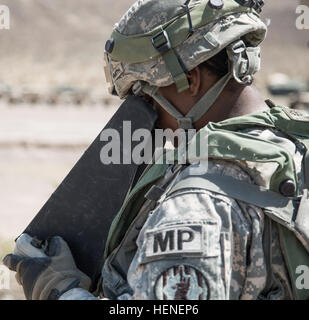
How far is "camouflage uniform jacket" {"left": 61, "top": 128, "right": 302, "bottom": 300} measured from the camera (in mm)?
2242

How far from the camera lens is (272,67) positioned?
7950cm

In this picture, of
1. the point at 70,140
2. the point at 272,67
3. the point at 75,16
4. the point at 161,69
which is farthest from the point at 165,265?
the point at 75,16

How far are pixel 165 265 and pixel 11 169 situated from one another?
1267cm

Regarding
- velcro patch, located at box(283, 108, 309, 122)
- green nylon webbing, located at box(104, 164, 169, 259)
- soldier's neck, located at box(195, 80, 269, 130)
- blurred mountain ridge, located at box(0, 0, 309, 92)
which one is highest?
blurred mountain ridge, located at box(0, 0, 309, 92)

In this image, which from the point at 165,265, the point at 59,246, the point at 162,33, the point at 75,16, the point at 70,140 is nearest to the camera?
the point at 165,265

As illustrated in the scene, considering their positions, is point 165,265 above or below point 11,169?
below

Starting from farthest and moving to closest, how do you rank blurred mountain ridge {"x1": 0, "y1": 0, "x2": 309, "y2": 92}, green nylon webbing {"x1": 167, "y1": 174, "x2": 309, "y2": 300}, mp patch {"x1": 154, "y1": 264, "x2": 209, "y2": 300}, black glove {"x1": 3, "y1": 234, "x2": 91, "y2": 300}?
blurred mountain ridge {"x1": 0, "y1": 0, "x2": 309, "y2": 92}, black glove {"x1": 3, "y1": 234, "x2": 91, "y2": 300}, green nylon webbing {"x1": 167, "y1": 174, "x2": 309, "y2": 300}, mp patch {"x1": 154, "y1": 264, "x2": 209, "y2": 300}

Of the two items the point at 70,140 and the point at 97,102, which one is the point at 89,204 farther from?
the point at 97,102

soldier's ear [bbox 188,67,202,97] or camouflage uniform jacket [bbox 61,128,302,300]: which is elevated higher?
soldier's ear [bbox 188,67,202,97]

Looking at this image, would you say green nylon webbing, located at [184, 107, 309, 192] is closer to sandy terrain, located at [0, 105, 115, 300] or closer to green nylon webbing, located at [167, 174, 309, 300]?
green nylon webbing, located at [167, 174, 309, 300]

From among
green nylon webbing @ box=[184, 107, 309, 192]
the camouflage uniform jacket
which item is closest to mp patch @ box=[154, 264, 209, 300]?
the camouflage uniform jacket

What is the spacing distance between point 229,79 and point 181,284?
94 cm

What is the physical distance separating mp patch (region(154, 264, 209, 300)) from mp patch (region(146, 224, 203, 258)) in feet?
0.19

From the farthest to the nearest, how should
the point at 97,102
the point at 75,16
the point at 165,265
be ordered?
the point at 75,16, the point at 97,102, the point at 165,265
